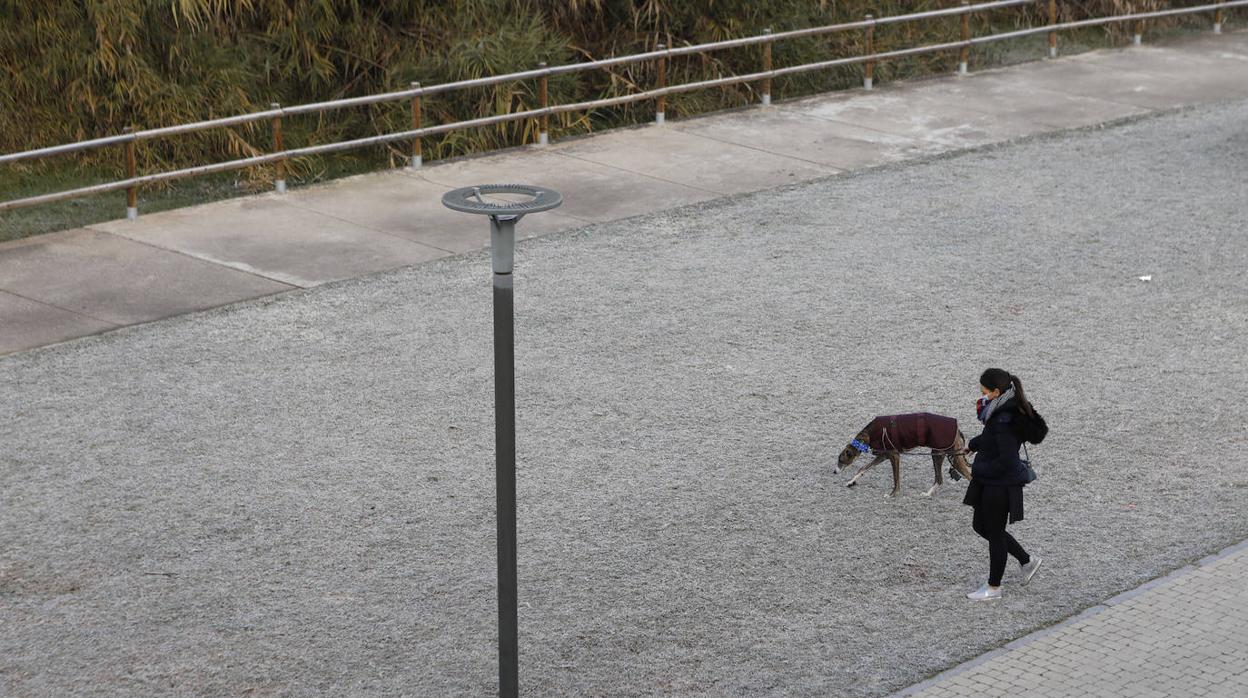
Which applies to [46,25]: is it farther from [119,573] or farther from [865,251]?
[119,573]

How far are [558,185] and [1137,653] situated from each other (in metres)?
9.05

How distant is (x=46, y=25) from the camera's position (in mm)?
15352

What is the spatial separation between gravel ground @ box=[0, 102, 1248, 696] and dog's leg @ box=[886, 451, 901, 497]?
8 cm

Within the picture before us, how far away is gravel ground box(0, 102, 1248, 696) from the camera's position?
728 centimetres

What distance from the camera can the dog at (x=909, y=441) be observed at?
8477 mm

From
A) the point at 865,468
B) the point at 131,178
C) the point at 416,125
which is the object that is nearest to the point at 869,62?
the point at 416,125

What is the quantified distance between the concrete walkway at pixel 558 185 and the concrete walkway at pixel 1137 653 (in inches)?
267

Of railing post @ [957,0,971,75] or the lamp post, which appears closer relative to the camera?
the lamp post

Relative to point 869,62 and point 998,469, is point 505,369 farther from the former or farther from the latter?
point 869,62

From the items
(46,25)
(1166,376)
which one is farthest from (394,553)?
(46,25)

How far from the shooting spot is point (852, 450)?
8.73m

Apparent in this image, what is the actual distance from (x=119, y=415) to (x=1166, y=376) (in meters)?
6.41

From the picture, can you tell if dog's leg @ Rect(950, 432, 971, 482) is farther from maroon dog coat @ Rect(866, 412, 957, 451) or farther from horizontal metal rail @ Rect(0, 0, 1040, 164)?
horizontal metal rail @ Rect(0, 0, 1040, 164)

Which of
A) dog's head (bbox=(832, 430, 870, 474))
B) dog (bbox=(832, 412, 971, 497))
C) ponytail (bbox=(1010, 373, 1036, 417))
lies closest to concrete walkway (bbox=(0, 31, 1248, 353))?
dog's head (bbox=(832, 430, 870, 474))
